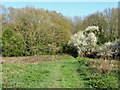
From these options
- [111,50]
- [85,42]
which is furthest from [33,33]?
[111,50]

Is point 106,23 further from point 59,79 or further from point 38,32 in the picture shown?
point 59,79

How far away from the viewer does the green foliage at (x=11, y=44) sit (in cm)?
1684

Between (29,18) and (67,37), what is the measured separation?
6.20 m

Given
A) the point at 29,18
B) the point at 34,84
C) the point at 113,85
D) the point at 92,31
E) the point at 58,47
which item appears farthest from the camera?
the point at 58,47

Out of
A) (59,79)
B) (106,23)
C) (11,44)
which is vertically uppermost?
(106,23)

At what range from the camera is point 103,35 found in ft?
60.6

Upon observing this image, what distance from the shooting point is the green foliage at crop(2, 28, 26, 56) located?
55.3 ft

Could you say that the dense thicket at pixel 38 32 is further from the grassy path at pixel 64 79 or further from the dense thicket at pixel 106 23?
the grassy path at pixel 64 79

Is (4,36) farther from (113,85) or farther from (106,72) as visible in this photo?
(113,85)

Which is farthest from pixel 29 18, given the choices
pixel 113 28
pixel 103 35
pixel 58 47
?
pixel 113 28

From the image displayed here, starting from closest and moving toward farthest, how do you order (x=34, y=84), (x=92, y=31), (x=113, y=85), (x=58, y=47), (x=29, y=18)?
(x=113, y=85), (x=34, y=84), (x=92, y=31), (x=29, y=18), (x=58, y=47)

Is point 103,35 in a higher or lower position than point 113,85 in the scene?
higher

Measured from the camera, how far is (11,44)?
56.2ft

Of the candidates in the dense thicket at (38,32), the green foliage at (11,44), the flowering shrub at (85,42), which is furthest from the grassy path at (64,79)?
the green foliage at (11,44)
